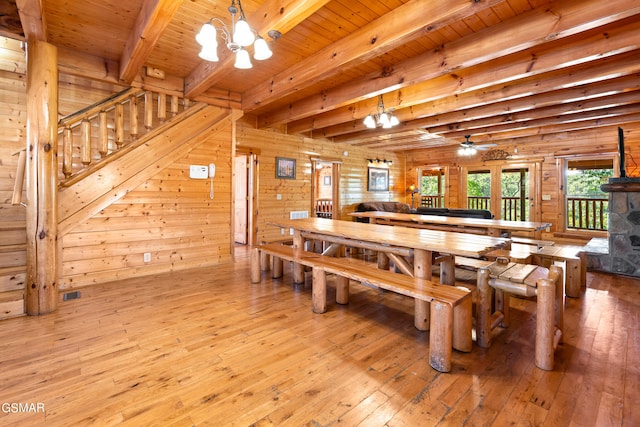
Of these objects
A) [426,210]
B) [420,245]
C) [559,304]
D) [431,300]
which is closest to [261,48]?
[420,245]

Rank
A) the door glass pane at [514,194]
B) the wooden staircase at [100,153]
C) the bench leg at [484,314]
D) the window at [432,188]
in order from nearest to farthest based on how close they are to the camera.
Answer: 1. the bench leg at [484,314]
2. the wooden staircase at [100,153]
3. the door glass pane at [514,194]
4. the window at [432,188]

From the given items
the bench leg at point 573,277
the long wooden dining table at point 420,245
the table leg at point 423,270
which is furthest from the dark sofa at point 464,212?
the table leg at point 423,270

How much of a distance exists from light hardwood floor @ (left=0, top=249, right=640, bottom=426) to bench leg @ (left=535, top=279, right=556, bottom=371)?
8 cm

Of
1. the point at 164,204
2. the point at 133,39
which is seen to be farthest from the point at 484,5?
the point at 164,204

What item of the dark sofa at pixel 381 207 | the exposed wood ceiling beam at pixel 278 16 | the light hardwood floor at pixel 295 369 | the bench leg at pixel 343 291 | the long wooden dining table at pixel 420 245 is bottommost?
Result: the light hardwood floor at pixel 295 369

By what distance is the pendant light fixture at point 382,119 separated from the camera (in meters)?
4.20

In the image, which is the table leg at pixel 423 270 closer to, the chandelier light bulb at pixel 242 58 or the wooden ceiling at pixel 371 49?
the wooden ceiling at pixel 371 49

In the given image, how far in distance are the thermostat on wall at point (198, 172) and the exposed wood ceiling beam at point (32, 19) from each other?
6.67ft

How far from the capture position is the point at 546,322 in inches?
75.8

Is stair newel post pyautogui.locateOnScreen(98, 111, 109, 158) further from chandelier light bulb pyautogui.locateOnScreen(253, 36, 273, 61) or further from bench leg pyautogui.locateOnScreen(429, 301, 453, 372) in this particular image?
bench leg pyautogui.locateOnScreen(429, 301, 453, 372)

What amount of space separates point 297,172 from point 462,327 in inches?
207

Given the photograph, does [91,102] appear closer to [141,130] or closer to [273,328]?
[141,130]

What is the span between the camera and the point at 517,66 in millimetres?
3416

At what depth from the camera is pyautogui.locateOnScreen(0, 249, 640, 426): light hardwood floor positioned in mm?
1546
